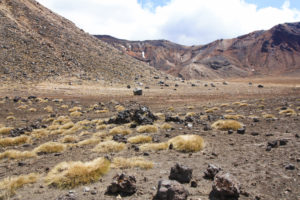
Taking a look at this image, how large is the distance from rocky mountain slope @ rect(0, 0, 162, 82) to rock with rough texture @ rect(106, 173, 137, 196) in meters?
44.8

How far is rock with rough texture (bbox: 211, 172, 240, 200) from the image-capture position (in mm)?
3982

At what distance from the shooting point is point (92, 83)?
4631 centimetres

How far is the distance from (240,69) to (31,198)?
148139mm

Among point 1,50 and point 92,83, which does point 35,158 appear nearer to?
point 92,83

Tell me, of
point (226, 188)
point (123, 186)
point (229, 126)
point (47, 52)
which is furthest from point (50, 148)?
point (47, 52)

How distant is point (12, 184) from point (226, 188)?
16.8ft

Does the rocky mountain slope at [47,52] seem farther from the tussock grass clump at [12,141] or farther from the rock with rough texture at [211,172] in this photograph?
the rock with rough texture at [211,172]

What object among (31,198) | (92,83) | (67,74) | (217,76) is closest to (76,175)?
(31,198)

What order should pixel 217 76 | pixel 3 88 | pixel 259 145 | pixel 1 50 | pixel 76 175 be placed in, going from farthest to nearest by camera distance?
pixel 217 76 < pixel 1 50 < pixel 3 88 < pixel 259 145 < pixel 76 175

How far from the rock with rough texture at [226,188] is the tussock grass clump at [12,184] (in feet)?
15.2

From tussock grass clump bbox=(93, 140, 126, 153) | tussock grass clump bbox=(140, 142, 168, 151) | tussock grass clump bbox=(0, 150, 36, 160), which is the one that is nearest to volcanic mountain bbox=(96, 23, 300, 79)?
tussock grass clump bbox=(140, 142, 168, 151)

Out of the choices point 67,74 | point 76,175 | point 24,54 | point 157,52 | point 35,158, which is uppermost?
point 157,52

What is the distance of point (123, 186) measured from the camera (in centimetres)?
442

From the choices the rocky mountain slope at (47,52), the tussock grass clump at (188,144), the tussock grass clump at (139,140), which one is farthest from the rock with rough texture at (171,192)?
the rocky mountain slope at (47,52)
